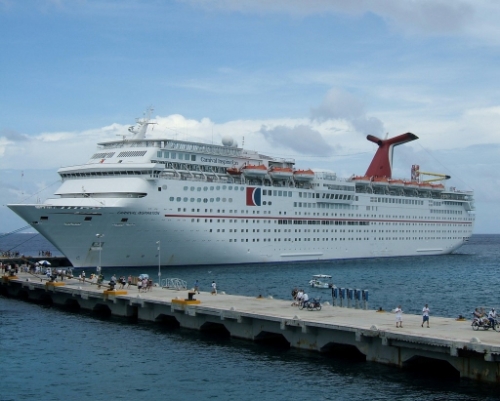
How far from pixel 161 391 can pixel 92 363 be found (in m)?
5.09

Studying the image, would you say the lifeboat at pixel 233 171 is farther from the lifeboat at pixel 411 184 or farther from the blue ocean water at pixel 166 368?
the lifeboat at pixel 411 184

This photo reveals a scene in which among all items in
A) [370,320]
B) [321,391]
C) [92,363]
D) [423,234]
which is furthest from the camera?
[423,234]

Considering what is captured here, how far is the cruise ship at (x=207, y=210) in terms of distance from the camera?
56.3 m

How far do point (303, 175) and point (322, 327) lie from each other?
48462 mm

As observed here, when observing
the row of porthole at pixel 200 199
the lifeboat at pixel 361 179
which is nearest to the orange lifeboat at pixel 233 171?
the row of porthole at pixel 200 199

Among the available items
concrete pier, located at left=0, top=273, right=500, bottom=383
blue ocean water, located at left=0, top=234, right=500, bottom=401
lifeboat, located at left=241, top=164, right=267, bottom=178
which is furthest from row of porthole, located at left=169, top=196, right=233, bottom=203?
blue ocean water, located at left=0, top=234, right=500, bottom=401

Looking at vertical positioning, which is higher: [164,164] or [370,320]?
[164,164]

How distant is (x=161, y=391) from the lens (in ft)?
72.6

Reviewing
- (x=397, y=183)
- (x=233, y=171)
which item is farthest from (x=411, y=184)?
(x=233, y=171)

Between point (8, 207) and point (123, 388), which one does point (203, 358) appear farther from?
point (8, 207)

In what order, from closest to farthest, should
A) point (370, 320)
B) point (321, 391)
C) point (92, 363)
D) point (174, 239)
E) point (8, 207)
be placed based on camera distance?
point (321, 391), point (92, 363), point (370, 320), point (8, 207), point (174, 239)

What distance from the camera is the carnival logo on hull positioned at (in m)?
66.9

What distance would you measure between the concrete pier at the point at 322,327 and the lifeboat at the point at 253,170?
93.5ft

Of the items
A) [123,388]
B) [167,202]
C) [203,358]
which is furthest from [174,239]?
[123,388]
